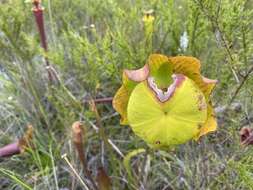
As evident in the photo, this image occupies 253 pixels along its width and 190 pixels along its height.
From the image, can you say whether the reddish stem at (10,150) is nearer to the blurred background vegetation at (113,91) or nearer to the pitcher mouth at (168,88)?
the blurred background vegetation at (113,91)

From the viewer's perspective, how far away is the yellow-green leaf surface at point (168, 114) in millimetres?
1044

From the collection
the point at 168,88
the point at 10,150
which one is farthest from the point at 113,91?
the point at 168,88

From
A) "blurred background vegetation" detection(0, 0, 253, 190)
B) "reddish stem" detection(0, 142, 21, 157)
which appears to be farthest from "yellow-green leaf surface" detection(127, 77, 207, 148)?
"reddish stem" detection(0, 142, 21, 157)

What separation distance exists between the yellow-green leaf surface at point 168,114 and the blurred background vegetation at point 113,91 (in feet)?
0.80

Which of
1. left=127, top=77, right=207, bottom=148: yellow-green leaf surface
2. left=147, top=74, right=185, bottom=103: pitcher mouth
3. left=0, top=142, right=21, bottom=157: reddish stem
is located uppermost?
left=147, top=74, right=185, bottom=103: pitcher mouth

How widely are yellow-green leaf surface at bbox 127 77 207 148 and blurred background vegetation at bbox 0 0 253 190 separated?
24cm

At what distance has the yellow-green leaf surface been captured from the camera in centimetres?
104

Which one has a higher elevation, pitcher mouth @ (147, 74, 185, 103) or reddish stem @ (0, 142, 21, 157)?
pitcher mouth @ (147, 74, 185, 103)

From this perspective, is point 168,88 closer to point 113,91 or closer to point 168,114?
point 168,114

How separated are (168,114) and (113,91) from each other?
101cm

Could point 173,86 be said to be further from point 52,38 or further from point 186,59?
point 52,38

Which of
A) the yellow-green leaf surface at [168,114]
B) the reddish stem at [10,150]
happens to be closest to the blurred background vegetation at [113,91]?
the reddish stem at [10,150]

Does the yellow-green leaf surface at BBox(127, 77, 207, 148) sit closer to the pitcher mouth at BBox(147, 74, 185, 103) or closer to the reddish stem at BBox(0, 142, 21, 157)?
the pitcher mouth at BBox(147, 74, 185, 103)

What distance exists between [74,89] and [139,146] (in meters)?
0.48
